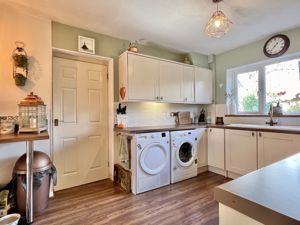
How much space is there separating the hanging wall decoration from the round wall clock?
370cm

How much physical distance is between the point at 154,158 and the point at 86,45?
1.96 m

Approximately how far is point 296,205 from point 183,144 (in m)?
2.60

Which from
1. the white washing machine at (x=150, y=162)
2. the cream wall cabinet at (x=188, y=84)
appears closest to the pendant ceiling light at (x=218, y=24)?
the cream wall cabinet at (x=188, y=84)

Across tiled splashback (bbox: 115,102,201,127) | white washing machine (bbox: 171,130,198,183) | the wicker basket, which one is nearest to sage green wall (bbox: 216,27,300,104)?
tiled splashback (bbox: 115,102,201,127)

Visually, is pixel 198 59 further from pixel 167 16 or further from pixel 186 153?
pixel 186 153

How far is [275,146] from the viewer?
7.97 feet

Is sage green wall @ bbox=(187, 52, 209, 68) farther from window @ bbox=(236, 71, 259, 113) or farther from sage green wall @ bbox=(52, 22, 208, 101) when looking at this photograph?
window @ bbox=(236, 71, 259, 113)

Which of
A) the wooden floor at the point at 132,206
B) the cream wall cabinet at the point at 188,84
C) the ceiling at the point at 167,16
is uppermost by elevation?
the ceiling at the point at 167,16

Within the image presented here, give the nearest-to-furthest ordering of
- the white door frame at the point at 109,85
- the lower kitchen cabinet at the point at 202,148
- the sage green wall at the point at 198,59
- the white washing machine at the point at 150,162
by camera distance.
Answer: the white washing machine at the point at 150,162 < the white door frame at the point at 109,85 < the lower kitchen cabinet at the point at 202,148 < the sage green wall at the point at 198,59

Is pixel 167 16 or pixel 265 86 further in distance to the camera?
pixel 265 86

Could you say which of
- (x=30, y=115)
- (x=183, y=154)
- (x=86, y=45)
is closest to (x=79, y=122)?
(x=30, y=115)

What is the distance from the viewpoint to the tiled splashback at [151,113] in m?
3.11

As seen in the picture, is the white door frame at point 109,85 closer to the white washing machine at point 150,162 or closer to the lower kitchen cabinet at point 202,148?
the white washing machine at point 150,162

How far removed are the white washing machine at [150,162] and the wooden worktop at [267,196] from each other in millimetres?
1880
